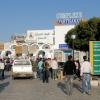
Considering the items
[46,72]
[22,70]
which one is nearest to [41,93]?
[46,72]

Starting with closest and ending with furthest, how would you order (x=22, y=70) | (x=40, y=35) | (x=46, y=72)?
(x=46, y=72), (x=22, y=70), (x=40, y=35)

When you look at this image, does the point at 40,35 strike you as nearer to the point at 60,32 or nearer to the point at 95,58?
the point at 60,32

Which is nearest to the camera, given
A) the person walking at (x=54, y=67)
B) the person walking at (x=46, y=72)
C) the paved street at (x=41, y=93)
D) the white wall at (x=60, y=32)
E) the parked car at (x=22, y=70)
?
the paved street at (x=41, y=93)

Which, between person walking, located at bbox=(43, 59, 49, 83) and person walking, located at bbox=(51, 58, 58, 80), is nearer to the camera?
person walking, located at bbox=(43, 59, 49, 83)

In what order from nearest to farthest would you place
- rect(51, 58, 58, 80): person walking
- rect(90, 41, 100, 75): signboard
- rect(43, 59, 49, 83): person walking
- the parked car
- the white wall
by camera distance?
1. rect(90, 41, 100, 75): signboard
2. rect(43, 59, 49, 83): person walking
3. rect(51, 58, 58, 80): person walking
4. the parked car
5. the white wall

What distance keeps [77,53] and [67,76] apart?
169 ft

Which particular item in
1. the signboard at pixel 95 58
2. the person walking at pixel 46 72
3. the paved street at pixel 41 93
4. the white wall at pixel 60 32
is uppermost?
the white wall at pixel 60 32

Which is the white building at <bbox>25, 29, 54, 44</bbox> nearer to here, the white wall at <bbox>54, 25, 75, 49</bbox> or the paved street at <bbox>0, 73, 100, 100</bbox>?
the white wall at <bbox>54, 25, 75, 49</bbox>

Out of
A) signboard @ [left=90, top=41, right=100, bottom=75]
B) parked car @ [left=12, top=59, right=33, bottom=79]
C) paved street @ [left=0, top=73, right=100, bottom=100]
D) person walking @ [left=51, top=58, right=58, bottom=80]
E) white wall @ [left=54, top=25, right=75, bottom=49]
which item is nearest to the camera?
paved street @ [left=0, top=73, right=100, bottom=100]

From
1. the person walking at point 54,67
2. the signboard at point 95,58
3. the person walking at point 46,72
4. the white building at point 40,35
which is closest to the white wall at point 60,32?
the white building at point 40,35

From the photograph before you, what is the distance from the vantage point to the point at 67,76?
18.8 meters

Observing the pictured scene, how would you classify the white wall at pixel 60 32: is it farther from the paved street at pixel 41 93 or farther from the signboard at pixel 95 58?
the paved street at pixel 41 93

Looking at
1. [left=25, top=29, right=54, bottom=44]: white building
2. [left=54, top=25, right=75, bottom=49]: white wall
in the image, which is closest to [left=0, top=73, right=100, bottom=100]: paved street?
[left=54, top=25, right=75, bottom=49]: white wall

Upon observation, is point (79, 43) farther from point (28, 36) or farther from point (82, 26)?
point (28, 36)
